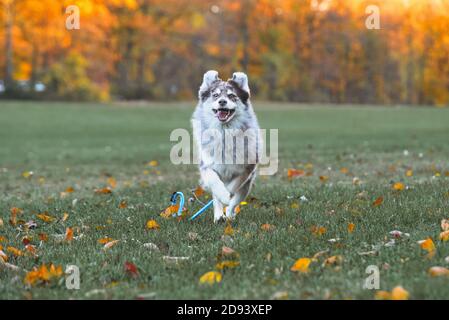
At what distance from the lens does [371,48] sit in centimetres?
6831

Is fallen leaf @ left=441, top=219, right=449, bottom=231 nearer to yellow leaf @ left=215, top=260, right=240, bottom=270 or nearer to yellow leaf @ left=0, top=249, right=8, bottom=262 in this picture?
yellow leaf @ left=215, top=260, right=240, bottom=270

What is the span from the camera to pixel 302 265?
4590 mm

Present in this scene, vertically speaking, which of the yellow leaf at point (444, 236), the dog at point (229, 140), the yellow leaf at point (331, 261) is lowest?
the yellow leaf at point (331, 261)

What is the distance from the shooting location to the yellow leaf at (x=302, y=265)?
180 inches

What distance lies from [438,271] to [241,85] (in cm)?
341

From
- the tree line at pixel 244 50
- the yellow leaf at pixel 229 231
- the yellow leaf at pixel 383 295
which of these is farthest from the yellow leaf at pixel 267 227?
the tree line at pixel 244 50

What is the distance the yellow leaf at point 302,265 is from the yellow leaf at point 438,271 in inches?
34.2

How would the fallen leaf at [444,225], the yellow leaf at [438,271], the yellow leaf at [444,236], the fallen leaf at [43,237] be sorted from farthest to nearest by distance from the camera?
the fallen leaf at [43,237] → the fallen leaf at [444,225] → the yellow leaf at [444,236] → the yellow leaf at [438,271]

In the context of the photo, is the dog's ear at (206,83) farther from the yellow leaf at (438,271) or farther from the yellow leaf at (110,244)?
the yellow leaf at (438,271)

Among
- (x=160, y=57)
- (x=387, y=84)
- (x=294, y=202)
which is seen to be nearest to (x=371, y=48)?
(x=387, y=84)

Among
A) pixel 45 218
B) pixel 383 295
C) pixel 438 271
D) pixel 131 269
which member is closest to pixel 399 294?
pixel 383 295

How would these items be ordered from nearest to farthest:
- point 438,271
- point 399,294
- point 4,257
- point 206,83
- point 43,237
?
1. point 399,294
2. point 438,271
3. point 4,257
4. point 43,237
5. point 206,83

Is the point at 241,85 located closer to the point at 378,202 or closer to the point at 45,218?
the point at 378,202

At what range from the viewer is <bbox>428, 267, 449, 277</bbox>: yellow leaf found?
4.23m
